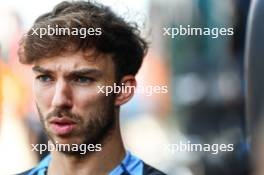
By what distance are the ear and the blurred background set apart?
0.11ft

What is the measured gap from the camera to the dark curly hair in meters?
3.17

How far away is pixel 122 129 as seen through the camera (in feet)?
10.5

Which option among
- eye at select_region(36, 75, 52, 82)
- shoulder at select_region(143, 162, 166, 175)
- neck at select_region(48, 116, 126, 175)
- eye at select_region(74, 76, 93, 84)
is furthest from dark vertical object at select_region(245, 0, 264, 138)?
eye at select_region(36, 75, 52, 82)

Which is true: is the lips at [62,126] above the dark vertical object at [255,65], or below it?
below

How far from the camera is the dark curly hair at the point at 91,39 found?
3166mm

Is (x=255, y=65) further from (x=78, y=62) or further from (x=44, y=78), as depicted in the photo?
(x=44, y=78)

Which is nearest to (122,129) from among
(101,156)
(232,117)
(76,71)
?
(101,156)

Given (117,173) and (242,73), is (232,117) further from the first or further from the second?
(117,173)

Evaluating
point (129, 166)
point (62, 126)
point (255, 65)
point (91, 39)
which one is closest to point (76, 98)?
point (62, 126)

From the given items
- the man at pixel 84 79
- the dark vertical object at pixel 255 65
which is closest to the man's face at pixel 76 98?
the man at pixel 84 79

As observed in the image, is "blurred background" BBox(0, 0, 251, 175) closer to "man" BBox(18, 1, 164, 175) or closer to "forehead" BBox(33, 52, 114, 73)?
"man" BBox(18, 1, 164, 175)

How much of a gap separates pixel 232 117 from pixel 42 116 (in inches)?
40.4

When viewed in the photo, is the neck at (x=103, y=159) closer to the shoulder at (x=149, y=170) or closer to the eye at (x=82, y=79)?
the shoulder at (x=149, y=170)

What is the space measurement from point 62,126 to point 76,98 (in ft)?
0.60
